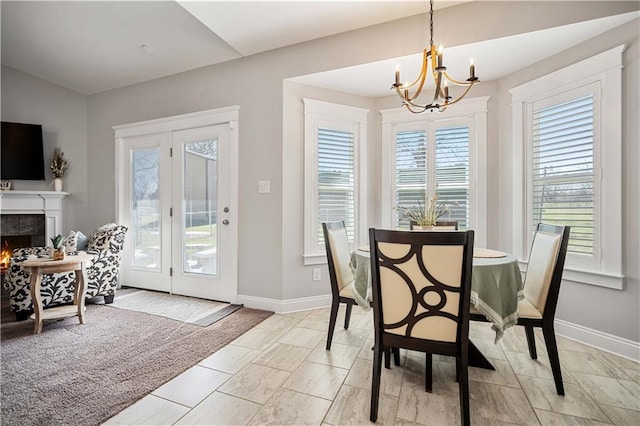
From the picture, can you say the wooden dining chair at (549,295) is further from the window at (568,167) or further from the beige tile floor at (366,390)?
the window at (568,167)

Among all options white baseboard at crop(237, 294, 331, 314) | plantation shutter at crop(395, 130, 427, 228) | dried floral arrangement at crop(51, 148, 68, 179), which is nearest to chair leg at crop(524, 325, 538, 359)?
plantation shutter at crop(395, 130, 427, 228)

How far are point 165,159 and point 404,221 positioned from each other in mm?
2999

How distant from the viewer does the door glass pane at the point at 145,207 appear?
12.3ft

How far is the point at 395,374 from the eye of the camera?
189cm

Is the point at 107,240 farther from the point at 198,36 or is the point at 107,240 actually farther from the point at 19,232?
the point at 198,36

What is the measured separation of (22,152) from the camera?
375cm

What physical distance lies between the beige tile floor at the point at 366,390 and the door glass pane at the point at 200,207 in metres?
1.43

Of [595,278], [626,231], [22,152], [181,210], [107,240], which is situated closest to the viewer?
[626,231]

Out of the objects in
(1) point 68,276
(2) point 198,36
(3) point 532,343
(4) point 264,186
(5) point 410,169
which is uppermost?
(2) point 198,36

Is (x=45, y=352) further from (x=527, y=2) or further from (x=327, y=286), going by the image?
(x=527, y=2)

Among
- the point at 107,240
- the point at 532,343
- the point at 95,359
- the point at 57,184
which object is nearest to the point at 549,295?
the point at 532,343

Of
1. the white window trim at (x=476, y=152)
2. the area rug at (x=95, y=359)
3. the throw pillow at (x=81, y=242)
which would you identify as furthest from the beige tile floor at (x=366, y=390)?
the throw pillow at (x=81, y=242)

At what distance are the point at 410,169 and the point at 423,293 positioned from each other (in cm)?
222

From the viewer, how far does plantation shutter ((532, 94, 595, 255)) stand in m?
2.39
